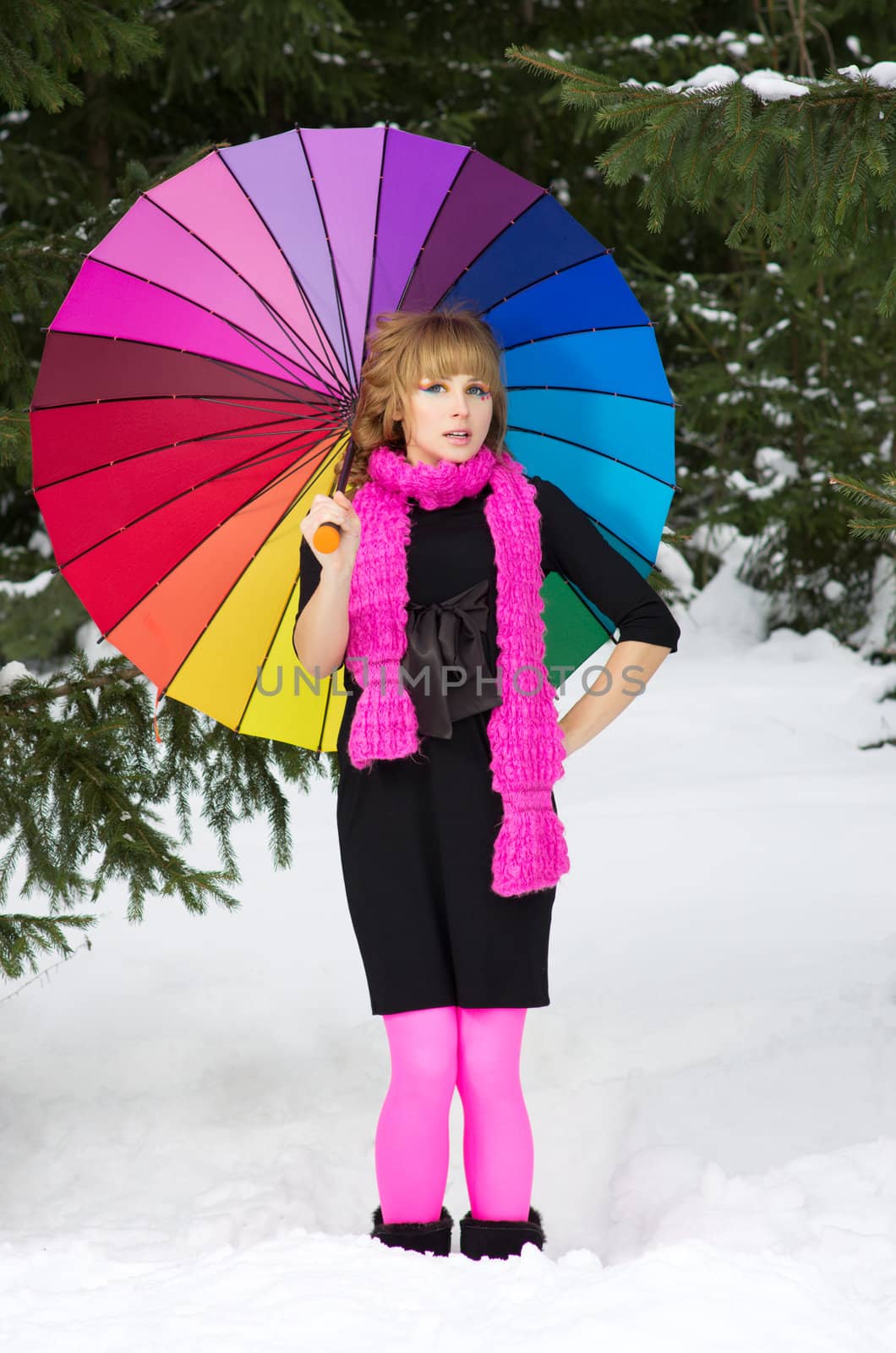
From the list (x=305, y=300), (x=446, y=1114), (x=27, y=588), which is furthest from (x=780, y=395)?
(x=446, y=1114)

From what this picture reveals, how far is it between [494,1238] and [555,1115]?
1.13 metres

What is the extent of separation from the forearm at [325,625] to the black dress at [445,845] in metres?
0.06

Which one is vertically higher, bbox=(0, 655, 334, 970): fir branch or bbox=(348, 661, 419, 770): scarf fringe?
bbox=(348, 661, 419, 770): scarf fringe

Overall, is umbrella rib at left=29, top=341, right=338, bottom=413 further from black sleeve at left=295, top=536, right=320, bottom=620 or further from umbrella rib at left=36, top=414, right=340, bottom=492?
black sleeve at left=295, top=536, right=320, bottom=620

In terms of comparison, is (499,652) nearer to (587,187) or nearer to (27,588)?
(27,588)

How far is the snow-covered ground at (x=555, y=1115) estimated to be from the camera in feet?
7.11

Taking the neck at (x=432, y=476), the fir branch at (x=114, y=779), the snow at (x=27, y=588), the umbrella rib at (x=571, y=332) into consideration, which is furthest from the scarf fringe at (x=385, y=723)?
the snow at (x=27, y=588)

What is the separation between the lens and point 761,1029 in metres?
3.96

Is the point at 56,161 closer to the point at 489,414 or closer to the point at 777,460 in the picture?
the point at 777,460

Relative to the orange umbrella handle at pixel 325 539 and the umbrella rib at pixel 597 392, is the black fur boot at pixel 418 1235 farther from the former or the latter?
the umbrella rib at pixel 597 392

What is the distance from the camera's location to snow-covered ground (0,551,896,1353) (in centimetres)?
217

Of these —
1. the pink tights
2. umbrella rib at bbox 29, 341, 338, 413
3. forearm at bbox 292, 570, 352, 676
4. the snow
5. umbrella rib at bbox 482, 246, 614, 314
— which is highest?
umbrella rib at bbox 482, 246, 614, 314

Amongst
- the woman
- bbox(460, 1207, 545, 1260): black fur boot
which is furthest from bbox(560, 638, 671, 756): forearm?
bbox(460, 1207, 545, 1260): black fur boot

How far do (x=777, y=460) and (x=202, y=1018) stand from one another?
299 inches
